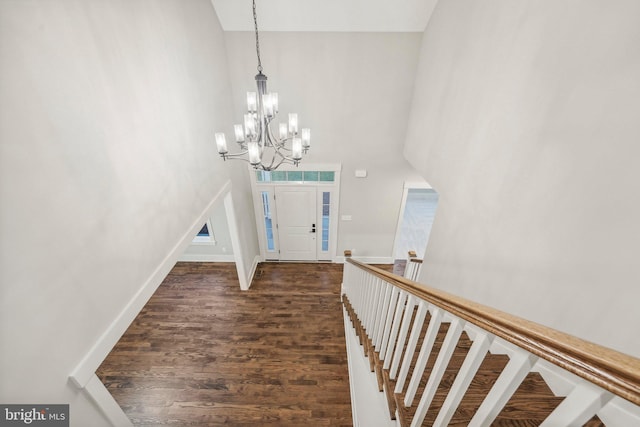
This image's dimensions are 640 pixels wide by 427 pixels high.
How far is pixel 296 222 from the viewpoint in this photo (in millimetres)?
5176

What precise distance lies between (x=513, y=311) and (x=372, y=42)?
11.8ft

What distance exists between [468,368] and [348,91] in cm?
394

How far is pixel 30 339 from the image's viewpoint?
4.04ft

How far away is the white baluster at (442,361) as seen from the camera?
32.9 inches

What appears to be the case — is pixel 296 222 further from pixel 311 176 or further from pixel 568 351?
pixel 568 351

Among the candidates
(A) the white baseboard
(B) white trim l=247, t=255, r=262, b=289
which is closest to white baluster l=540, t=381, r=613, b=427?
(B) white trim l=247, t=255, r=262, b=289

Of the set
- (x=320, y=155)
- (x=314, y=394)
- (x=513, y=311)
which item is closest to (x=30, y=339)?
(x=314, y=394)

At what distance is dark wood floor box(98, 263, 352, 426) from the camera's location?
8.86 ft

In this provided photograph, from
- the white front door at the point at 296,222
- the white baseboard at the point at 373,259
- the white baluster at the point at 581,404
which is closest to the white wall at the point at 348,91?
the white front door at the point at 296,222

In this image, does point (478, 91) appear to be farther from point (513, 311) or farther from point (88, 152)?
point (88, 152)

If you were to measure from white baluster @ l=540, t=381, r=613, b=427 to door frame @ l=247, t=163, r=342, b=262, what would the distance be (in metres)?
4.20

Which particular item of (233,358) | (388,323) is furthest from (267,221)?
(388,323)

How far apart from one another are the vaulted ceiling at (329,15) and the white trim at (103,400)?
4.06m

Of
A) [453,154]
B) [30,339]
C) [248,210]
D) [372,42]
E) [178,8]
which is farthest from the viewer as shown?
[248,210]
